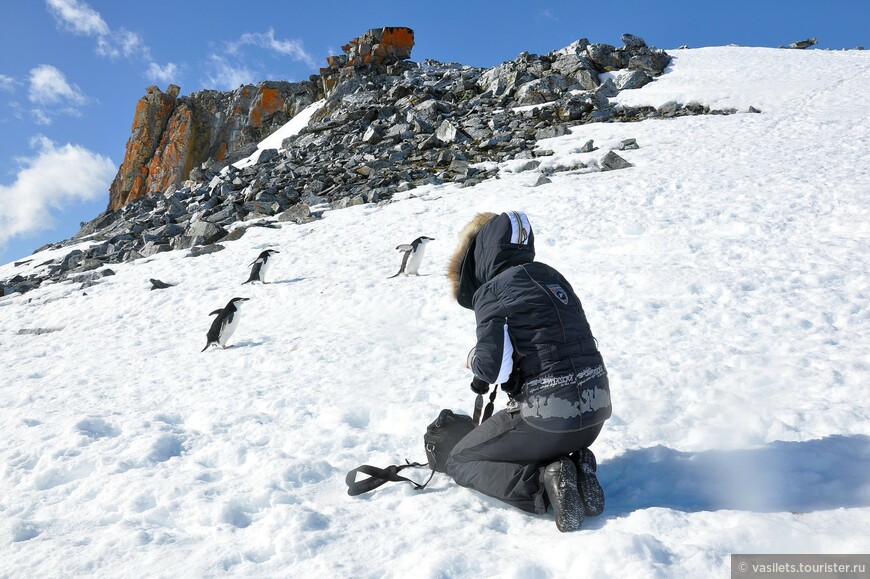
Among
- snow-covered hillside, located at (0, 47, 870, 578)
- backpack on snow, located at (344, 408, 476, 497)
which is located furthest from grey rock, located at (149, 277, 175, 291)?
backpack on snow, located at (344, 408, 476, 497)

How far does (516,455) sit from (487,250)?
1228 mm

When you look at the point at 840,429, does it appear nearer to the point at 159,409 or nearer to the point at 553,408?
the point at 553,408

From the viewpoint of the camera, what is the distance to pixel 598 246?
9.34 meters

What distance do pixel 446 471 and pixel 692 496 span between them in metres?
1.50

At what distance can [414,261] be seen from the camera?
10023mm

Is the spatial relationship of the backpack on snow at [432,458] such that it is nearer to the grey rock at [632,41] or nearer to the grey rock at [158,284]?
the grey rock at [158,284]

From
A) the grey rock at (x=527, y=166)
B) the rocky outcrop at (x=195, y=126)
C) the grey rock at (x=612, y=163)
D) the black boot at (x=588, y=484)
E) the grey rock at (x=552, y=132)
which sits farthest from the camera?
the rocky outcrop at (x=195, y=126)

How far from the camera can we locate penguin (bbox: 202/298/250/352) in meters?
7.93

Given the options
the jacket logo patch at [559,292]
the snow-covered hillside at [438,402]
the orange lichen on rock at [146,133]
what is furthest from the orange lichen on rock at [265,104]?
the jacket logo patch at [559,292]

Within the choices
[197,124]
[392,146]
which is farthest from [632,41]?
[197,124]

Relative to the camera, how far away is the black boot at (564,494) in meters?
2.79

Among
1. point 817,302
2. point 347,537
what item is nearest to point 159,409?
point 347,537

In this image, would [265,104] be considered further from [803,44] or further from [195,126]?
[803,44]

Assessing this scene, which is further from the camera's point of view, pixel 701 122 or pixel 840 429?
pixel 701 122
